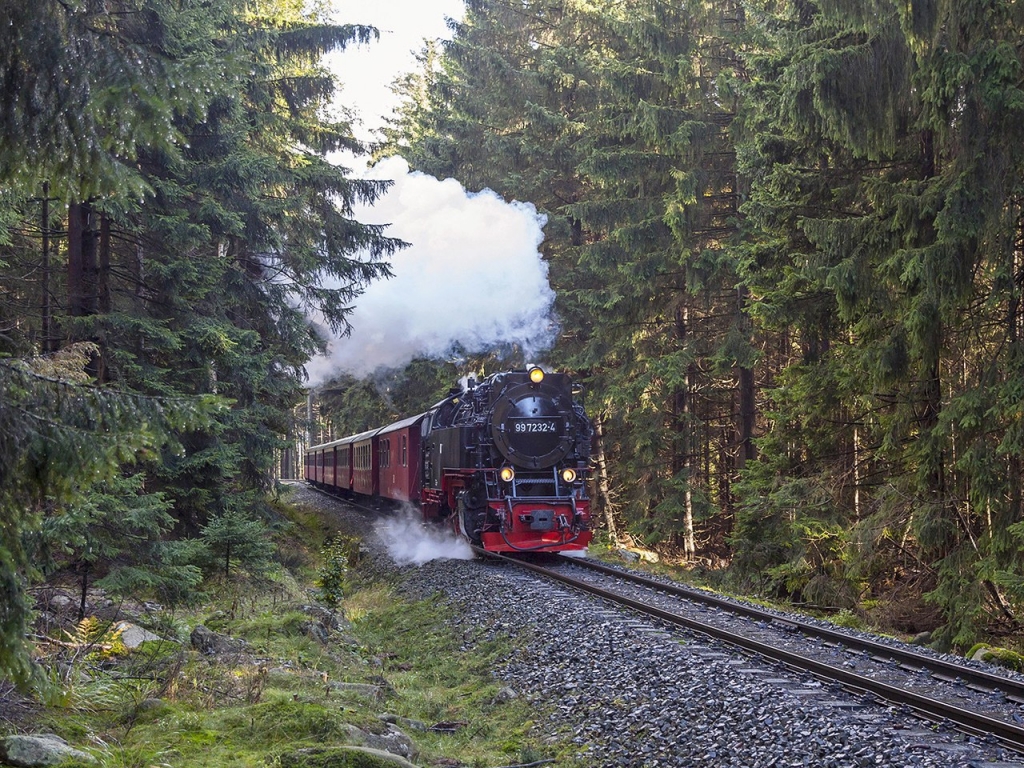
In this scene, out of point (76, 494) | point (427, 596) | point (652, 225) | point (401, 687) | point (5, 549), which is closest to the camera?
point (5, 549)

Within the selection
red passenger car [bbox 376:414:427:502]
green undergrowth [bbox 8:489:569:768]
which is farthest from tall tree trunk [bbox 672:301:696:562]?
green undergrowth [bbox 8:489:569:768]

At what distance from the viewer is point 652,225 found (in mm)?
18859

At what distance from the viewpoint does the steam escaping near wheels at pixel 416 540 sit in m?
18.3

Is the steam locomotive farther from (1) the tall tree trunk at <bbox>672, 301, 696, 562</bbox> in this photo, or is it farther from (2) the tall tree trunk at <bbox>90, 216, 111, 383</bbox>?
(2) the tall tree trunk at <bbox>90, 216, 111, 383</bbox>

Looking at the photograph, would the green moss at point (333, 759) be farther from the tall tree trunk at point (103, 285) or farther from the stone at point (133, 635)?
the tall tree trunk at point (103, 285)

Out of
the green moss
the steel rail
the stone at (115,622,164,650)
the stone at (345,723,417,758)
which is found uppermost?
the stone at (115,622,164,650)

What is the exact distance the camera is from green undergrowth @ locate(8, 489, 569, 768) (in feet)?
18.2

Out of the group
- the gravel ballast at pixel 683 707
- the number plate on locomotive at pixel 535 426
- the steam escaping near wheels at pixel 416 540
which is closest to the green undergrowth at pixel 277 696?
the gravel ballast at pixel 683 707

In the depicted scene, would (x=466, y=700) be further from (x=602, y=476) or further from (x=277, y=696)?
(x=602, y=476)

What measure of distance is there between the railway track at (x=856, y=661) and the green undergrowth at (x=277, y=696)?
239 cm

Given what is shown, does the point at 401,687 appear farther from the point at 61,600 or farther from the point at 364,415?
the point at 364,415

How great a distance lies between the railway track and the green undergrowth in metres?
2.39

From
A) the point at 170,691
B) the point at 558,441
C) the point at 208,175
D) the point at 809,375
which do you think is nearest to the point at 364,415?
the point at 558,441

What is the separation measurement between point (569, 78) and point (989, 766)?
1955cm
